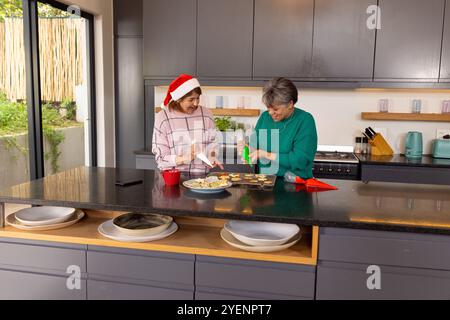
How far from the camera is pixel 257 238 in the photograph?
1896 millimetres

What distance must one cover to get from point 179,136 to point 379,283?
5.04 ft

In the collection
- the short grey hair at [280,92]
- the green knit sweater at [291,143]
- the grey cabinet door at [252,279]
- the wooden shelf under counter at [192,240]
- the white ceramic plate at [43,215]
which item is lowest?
the grey cabinet door at [252,279]

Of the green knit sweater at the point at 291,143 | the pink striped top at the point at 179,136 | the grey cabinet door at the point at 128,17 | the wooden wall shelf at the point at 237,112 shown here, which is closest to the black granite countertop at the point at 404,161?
the wooden wall shelf at the point at 237,112

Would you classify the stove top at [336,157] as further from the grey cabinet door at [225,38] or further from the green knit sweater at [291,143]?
the green knit sweater at [291,143]

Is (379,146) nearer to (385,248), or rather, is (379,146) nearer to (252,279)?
(385,248)

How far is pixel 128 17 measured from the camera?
175 inches

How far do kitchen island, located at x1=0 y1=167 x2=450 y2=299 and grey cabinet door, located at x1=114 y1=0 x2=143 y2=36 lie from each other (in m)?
2.67

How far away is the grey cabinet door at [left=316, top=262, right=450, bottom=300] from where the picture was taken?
171 cm

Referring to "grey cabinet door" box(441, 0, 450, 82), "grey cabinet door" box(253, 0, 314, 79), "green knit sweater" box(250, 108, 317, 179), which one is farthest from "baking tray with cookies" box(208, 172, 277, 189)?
"grey cabinet door" box(441, 0, 450, 82)

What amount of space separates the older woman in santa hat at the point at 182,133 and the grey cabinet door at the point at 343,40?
1585mm

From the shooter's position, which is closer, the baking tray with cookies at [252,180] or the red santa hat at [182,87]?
the baking tray with cookies at [252,180]

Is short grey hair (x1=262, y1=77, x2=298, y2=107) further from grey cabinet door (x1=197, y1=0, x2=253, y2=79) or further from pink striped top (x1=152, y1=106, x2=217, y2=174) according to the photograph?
grey cabinet door (x1=197, y1=0, x2=253, y2=79)

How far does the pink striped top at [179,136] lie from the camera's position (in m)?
2.72

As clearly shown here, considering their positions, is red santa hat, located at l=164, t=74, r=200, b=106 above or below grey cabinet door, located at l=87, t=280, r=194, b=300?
above
